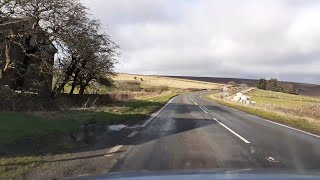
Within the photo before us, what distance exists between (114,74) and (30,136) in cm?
3290

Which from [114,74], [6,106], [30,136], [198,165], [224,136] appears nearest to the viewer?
[198,165]

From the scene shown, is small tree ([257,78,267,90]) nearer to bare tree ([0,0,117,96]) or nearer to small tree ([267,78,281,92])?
small tree ([267,78,281,92])

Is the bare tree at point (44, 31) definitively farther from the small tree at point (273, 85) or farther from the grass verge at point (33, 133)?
the small tree at point (273, 85)

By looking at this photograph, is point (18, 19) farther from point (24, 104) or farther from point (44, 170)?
point (44, 170)

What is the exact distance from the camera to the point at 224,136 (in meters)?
18.3

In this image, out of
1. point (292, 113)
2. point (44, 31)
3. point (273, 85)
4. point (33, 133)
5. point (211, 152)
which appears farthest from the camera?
point (273, 85)

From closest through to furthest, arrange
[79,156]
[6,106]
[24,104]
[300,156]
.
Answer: [79,156]
[300,156]
[6,106]
[24,104]

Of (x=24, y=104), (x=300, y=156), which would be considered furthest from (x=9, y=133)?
(x=24, y=104)

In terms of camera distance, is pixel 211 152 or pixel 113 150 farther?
pixel 113 150

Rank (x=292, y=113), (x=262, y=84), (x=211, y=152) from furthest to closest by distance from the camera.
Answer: (x=262, y=84) → (x=292, y=113) → (x=211, y=152)

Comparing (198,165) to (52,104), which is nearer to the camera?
(198,165)

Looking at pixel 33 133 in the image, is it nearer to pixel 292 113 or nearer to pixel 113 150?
pixel 113 150

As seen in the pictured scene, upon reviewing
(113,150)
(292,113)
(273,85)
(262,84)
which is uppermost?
(113,150)

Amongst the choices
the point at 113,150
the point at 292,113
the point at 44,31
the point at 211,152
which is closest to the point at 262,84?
the point at 292,113
